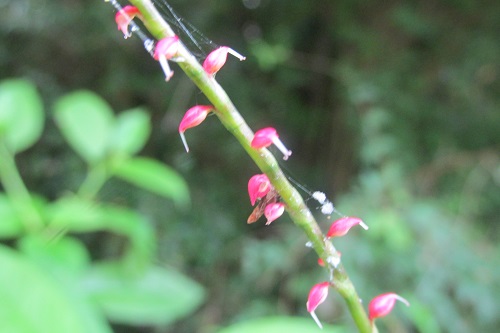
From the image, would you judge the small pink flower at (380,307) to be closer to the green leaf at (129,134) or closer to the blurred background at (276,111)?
the green leaf at (129,134)

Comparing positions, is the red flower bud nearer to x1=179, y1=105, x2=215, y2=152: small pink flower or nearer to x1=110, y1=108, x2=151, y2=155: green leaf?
x1=179, y1=105, x2=215, y2=152: small pink flower

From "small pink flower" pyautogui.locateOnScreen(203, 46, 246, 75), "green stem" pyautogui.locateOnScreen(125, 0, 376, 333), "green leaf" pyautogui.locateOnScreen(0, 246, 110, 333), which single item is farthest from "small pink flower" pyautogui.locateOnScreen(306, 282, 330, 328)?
"green leaf" pyautogui.locateOnScreen(0, 246, 110, 333)

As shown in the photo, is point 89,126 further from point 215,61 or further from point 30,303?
point 215,61

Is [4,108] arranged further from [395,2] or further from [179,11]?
[395,2]

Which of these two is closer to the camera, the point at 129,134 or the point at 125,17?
the point at 125,17

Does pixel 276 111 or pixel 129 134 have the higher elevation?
pixel 276 111

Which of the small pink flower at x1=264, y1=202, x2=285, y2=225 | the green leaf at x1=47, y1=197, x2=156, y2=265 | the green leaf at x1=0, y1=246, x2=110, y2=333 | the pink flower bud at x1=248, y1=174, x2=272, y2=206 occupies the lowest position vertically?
the small pink flower at x1=264, y1=202, x2=285, y2=225

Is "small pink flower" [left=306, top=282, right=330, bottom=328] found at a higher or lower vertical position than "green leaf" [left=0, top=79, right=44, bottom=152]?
lower

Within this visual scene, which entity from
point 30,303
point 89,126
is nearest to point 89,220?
A: point 89,126
